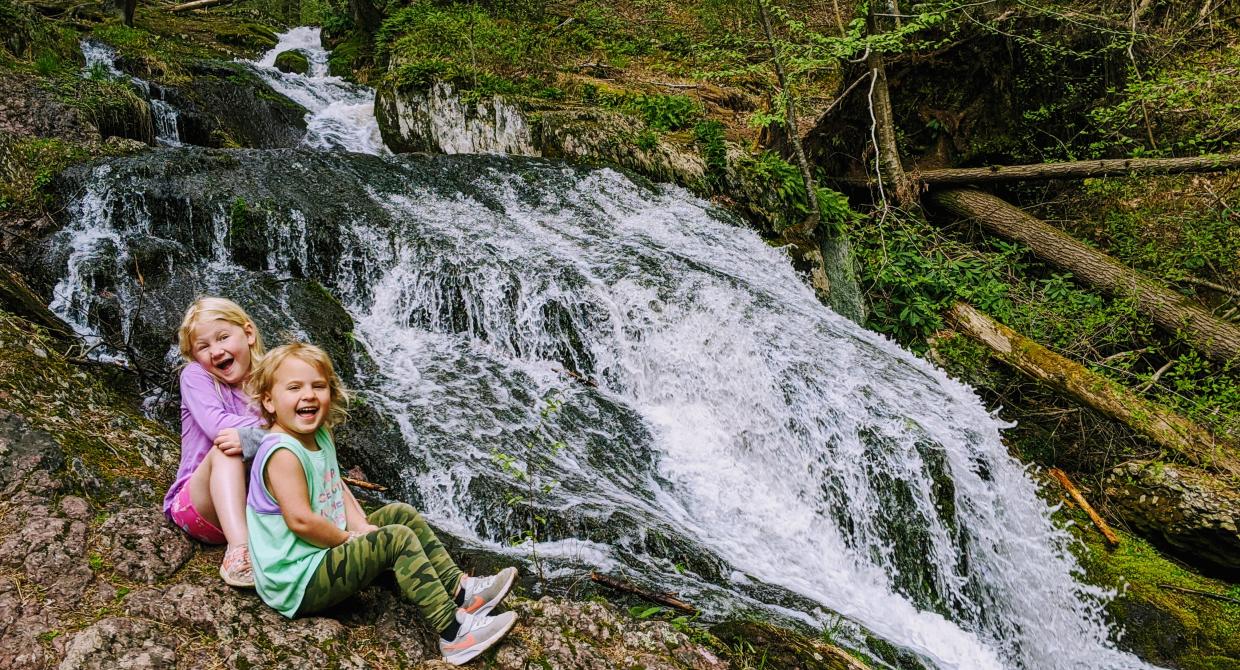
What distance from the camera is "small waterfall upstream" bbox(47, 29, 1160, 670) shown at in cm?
473

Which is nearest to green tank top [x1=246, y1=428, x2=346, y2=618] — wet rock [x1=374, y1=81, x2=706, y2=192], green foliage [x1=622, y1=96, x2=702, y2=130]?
wet rock [x1=374, y1=81, x2=706, y2=192]

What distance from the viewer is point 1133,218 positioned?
9.70 metres

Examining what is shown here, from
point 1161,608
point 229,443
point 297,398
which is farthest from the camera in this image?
point 1161,608

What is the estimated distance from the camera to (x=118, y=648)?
216cm

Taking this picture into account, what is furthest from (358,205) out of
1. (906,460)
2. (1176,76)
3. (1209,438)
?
(1176,76)

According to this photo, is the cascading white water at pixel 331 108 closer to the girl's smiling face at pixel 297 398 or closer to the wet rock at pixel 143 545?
the wet rock at pixel 143 545

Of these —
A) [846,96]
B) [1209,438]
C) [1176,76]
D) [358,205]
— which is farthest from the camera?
[846,96]

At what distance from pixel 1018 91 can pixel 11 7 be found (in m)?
15.6

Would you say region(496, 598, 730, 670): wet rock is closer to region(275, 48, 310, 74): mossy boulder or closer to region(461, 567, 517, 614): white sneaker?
region(461, 567, 517, 614): white sneaker

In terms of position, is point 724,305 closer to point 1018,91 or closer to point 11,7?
point 1018,91

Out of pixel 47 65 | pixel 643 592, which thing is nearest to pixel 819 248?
pixel 643 592

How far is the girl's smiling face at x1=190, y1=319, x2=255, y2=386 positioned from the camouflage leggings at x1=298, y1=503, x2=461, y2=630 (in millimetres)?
1108

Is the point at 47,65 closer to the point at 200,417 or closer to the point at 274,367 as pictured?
the point at 200,417

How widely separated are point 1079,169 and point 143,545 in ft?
37.6
